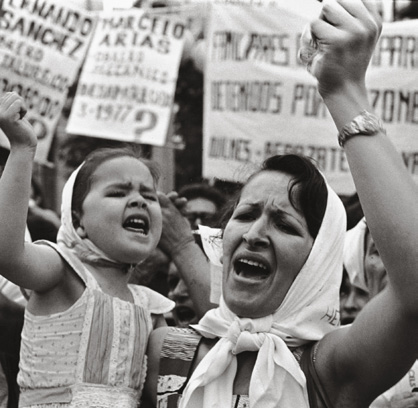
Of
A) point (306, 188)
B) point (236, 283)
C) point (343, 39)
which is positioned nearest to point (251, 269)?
point (236, 283)

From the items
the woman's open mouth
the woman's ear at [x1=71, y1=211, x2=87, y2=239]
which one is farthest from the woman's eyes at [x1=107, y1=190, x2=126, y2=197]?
the woman's open mouth

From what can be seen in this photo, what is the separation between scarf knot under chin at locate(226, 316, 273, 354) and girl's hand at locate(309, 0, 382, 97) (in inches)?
27.0

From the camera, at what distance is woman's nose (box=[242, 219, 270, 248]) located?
240 centimetres

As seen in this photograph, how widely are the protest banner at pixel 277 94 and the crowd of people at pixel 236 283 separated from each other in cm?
244

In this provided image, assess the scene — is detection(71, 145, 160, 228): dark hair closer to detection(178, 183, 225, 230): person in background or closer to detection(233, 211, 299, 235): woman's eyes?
detection(233, 211, 299, 235): woman's eyes

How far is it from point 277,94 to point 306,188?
3855mm

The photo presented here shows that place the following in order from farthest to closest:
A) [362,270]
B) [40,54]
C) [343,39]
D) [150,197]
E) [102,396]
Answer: [40,54]
[362,270]
[150,197]
[102,396]
[343,39]

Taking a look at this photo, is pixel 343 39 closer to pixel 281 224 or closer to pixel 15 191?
pixel 281 224

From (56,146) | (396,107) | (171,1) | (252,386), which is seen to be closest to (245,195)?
(252,386)

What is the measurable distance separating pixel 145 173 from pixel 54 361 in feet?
2.56

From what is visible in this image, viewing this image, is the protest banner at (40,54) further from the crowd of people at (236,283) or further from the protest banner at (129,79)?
the crowd of people at (236,283)

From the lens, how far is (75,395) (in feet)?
9.49

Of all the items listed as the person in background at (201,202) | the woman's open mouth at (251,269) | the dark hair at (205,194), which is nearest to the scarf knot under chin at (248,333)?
the woman's open mouth at (251,269)

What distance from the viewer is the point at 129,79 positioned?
684cm
